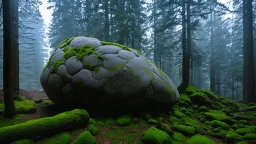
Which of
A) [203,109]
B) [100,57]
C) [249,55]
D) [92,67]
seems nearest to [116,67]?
[100,57]

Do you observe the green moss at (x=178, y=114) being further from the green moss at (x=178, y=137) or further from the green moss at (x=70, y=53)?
the green moss at (x=70, y=53)

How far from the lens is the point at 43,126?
3857 millimetres

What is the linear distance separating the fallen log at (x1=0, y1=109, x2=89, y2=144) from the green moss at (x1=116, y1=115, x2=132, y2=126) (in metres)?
1.01

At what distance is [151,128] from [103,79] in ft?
7.32

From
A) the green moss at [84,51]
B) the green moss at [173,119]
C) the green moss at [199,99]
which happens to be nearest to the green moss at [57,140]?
the green moss at [84,51]

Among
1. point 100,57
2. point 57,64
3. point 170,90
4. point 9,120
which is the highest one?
point 100,57

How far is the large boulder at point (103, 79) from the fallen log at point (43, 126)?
1.05 m

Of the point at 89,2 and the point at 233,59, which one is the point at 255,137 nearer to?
the point at 89,2

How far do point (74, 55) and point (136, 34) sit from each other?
973 cm

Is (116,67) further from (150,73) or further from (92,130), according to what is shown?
(92,130)

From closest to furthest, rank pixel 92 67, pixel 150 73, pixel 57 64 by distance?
pixel 92 67
pixel 150 73
pixel 57 64

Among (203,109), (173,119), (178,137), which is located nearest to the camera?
(178,137)

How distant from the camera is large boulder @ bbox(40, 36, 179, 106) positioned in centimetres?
535

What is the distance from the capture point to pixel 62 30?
64.6ft
